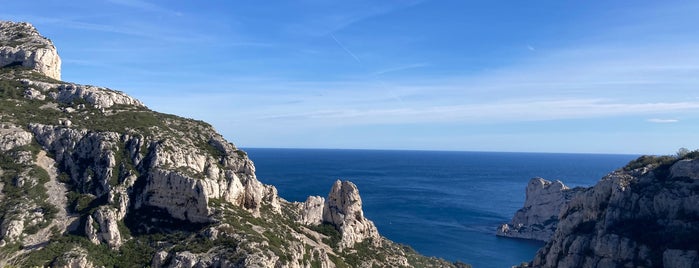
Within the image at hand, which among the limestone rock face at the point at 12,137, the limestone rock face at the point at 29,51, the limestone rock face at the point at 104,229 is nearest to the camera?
the limestone rock face at the point at 104,229

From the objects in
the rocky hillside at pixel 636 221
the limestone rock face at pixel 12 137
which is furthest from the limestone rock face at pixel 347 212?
the limestone rock face at pixel 12 137

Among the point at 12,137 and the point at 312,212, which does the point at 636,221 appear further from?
the point at 12,137

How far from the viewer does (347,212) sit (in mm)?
112750

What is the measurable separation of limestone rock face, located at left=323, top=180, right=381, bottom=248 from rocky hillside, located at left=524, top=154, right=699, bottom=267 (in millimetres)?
37969

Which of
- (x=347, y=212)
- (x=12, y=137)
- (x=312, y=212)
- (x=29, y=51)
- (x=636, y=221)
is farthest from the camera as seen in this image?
(x=29, y=51)

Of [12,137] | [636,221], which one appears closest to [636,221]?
[636,221]

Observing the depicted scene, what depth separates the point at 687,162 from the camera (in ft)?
303

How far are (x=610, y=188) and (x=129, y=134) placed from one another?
97735 millimetres

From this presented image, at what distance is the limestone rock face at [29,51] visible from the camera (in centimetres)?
12656

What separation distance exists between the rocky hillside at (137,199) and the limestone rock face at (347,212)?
0.81 ft

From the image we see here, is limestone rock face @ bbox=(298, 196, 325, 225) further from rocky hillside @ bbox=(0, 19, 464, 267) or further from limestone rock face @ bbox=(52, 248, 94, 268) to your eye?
limestone rock face @ bbox=(52, 248, 94, 268)

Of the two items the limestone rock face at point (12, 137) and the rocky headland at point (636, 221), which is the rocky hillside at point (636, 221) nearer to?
the rocky headland at point (636, 221)

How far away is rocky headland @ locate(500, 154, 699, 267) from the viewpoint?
82.1m

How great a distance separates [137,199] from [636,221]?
9173cm
